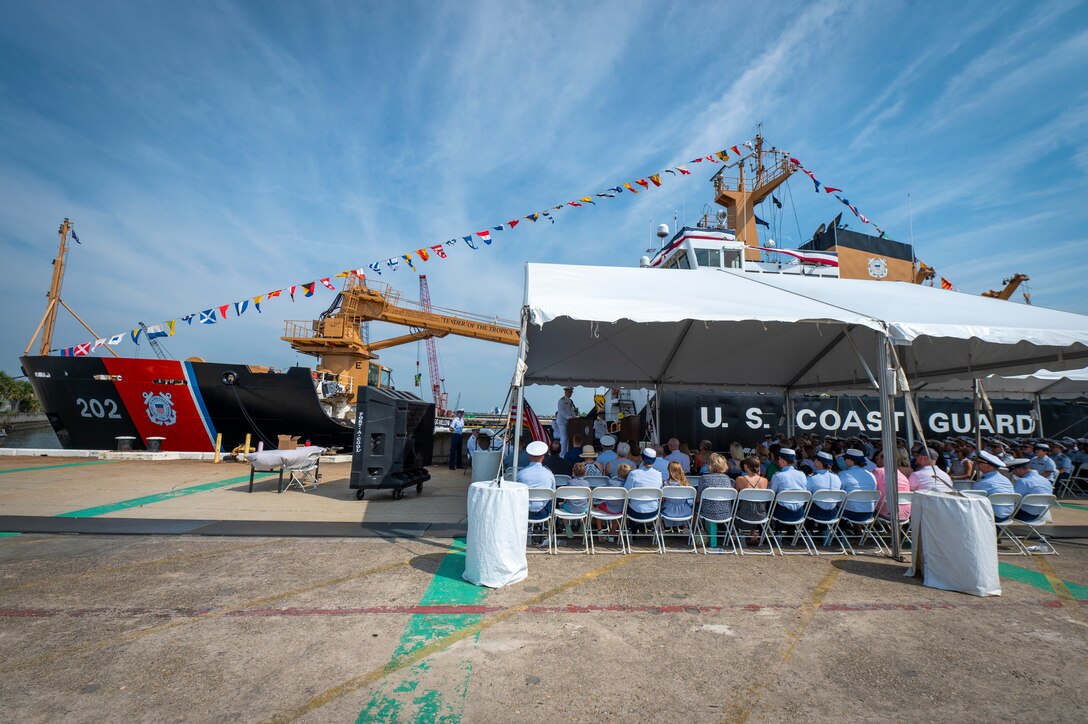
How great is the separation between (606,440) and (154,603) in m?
5.50

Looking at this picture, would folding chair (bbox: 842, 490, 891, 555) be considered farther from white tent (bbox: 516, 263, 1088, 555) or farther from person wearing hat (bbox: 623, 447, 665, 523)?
person wearing hat (bbox: 623, 447, 665, 523)

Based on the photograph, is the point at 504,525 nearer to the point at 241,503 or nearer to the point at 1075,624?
the point at 1075,624

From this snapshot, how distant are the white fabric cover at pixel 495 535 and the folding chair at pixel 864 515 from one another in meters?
3.80

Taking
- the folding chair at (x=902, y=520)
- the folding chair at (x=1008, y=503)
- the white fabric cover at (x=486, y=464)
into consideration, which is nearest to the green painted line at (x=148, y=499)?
the white fabric cover at (x=486, y=464)

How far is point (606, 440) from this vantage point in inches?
295

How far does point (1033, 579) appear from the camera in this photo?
15.1 feet

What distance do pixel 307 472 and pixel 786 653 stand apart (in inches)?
367

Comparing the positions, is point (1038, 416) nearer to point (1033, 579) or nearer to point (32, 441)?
point (1033, 579)

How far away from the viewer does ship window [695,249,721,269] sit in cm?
1582

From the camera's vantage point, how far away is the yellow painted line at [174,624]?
9.27ft

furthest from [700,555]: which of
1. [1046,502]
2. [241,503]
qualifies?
[241,503]

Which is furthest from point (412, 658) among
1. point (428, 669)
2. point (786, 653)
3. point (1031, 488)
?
point (1031, 488)

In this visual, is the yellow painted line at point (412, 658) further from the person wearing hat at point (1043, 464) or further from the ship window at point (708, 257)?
the ship window at point (708, 257)

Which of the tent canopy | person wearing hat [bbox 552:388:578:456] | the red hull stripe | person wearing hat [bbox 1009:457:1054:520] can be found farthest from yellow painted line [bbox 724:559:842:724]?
the red hull stripe
